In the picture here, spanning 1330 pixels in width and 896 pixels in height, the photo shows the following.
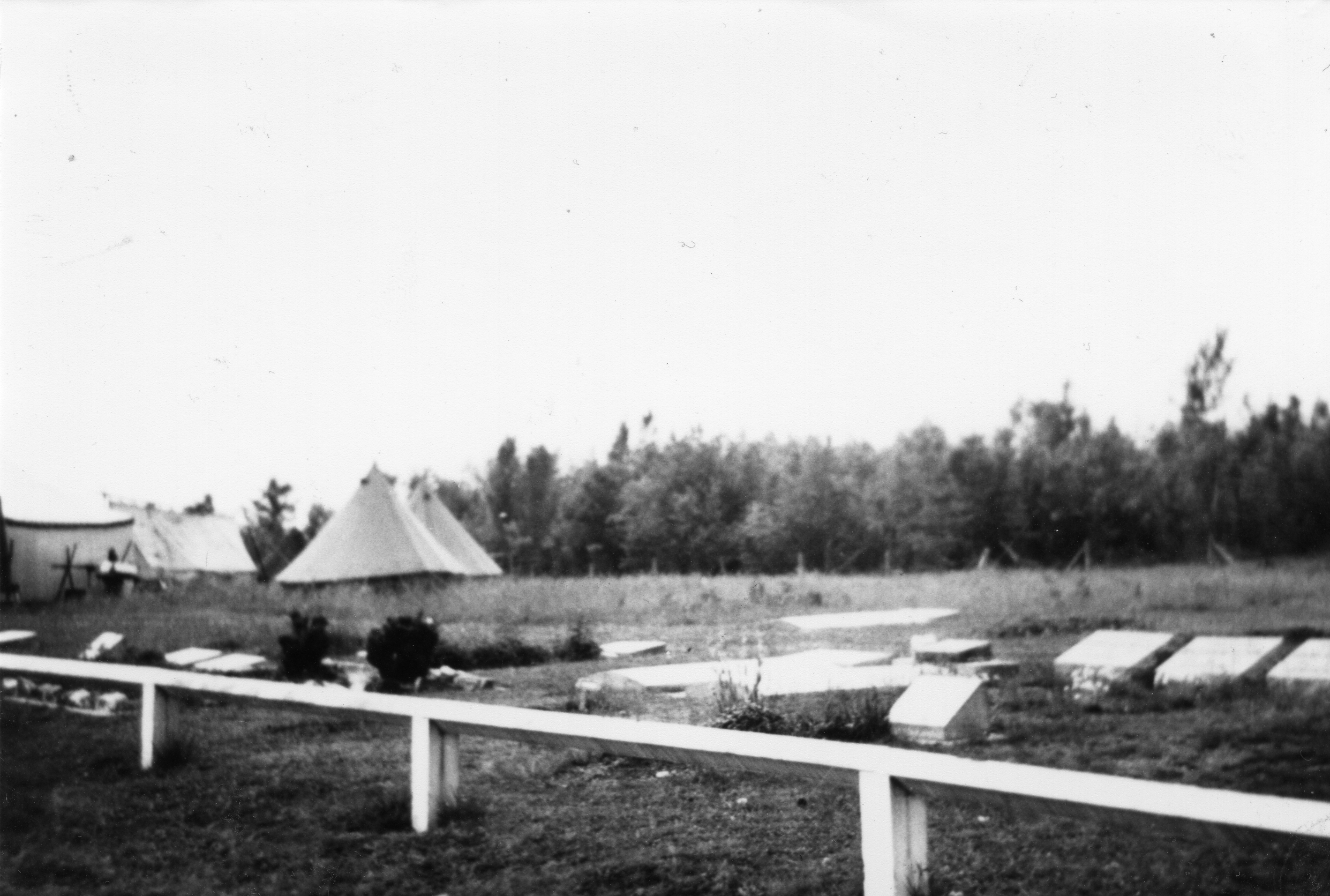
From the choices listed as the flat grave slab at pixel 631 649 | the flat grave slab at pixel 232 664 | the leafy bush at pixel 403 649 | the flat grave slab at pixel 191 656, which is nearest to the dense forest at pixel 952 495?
the flat grave slab at pixel 631 649

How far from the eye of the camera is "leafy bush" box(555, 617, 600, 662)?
13.3ft

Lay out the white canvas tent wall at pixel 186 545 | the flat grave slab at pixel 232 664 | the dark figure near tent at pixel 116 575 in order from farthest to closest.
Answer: the dark figure near tent at pixel 116 575
the white canvas tent wall at pixel 186 545
the flat grave slab at pixel 232 664

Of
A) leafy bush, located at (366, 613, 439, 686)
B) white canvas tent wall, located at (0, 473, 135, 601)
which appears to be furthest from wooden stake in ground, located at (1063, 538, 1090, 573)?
white canvas tent wall, located at (0, 473, 135, 601)

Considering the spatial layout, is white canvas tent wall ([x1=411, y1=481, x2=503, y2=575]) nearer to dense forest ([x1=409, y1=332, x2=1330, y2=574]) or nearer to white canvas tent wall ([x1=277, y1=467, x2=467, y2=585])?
white canvas tent wall ([x1=277, y1=467, x2=467, y2=585])

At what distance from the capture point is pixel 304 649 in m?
4.84

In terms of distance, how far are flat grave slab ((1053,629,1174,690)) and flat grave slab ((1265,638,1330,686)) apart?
1.32ft

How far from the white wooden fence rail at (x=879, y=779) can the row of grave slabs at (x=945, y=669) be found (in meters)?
0.52

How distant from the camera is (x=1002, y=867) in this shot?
92.3 inches

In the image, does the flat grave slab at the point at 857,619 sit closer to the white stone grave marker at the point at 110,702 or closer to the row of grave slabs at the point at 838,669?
the row of grave slabs at the point at 838,669

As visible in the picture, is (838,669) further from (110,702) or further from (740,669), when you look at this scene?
(110,702)

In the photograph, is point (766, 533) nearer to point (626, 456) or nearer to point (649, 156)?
point (626, 456)

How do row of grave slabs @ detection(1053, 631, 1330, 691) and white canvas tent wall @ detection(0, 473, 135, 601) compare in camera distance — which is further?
white canvas tent wall @ detection(0, 473, 135, 601)

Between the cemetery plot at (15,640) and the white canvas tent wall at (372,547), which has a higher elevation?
the white canvas tent wall at (372,547)

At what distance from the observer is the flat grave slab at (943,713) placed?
3.15 m
